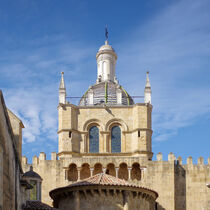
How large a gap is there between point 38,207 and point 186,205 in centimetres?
1841

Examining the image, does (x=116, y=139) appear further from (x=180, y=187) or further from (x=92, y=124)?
(x=180, y=187)

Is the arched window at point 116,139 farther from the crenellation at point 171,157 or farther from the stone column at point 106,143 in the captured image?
the crenellation at point 171,157

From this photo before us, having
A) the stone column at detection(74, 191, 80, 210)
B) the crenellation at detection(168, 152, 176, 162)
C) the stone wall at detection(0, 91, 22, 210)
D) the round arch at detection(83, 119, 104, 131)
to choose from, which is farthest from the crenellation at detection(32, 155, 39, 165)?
the stone wall at detection(0, 91, 22, 210)

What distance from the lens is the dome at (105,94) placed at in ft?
212

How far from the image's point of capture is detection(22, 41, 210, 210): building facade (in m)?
54.5

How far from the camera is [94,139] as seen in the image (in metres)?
61.5

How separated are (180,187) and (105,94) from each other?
15.0m

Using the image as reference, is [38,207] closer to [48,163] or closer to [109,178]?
[109,178]

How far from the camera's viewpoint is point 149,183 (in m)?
54.2

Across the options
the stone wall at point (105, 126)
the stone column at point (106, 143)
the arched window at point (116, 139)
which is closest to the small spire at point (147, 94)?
the stone wall at point (105, 126)

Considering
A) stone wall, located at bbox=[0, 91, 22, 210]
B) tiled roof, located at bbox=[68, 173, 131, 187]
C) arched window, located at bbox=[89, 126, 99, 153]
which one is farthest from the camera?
arched window, located at bbox=[89, 126, 99, 153]

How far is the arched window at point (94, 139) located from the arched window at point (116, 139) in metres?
1.51

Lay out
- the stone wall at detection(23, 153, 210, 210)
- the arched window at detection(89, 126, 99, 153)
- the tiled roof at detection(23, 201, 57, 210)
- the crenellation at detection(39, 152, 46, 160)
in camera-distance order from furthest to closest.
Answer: the arched window at detection(89, 126, 99, 153) → the crenellation at detection(39, 152, 46, 160) → the stone wall at detection(23, 153, 210, 210) → the tiled roof at detection(23, 201, 57, 210)

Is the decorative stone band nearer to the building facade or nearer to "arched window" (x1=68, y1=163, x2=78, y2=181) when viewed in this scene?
the building facade
